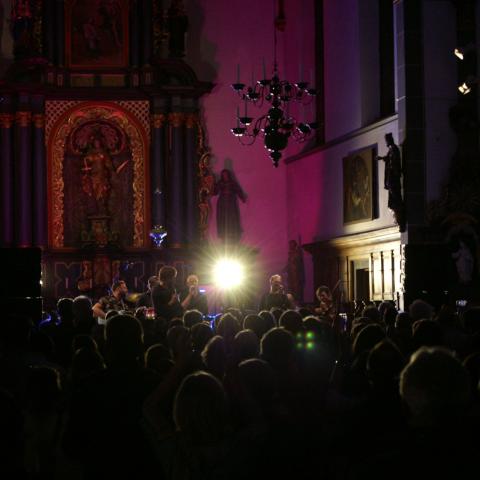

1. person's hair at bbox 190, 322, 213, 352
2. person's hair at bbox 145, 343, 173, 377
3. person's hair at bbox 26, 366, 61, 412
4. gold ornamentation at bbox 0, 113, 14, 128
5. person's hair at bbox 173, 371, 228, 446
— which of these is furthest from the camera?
gold ornamentation at bbox 0, 113, 14, 128

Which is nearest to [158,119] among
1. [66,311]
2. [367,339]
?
[66,311]

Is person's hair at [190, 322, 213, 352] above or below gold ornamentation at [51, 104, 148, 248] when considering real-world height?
below

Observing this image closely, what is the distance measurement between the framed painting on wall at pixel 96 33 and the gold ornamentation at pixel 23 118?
184 cm

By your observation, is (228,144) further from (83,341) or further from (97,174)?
(83,341)

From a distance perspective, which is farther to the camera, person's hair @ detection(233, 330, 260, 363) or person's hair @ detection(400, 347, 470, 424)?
person's hair @ detection(233, 330, 260, 363)

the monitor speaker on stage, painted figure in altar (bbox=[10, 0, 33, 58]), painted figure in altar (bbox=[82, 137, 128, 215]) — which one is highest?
painted figure in altar (bbox=[10, 0, 33, 58])

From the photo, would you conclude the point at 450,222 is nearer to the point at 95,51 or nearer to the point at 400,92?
the point at 400,92

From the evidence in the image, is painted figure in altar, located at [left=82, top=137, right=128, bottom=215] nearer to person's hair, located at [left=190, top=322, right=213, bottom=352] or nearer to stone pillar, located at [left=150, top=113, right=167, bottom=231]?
stone pillar, located at [left=150, top=113, right=167, bottom=231]

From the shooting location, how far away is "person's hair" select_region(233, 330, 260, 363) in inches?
252

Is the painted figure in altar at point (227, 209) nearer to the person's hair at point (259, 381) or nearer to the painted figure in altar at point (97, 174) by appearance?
the painted figure in altar at point (97, 174)

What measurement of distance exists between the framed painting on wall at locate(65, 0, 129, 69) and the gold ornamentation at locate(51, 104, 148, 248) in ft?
3.93

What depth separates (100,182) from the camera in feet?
86.7

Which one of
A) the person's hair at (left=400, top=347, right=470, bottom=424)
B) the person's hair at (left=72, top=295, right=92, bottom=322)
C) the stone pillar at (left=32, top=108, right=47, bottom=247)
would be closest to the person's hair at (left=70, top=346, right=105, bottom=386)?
the person's hair at (left=400, top=347, right=470, bottom=424)

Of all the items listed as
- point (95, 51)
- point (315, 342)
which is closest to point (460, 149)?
point (95, 51)
